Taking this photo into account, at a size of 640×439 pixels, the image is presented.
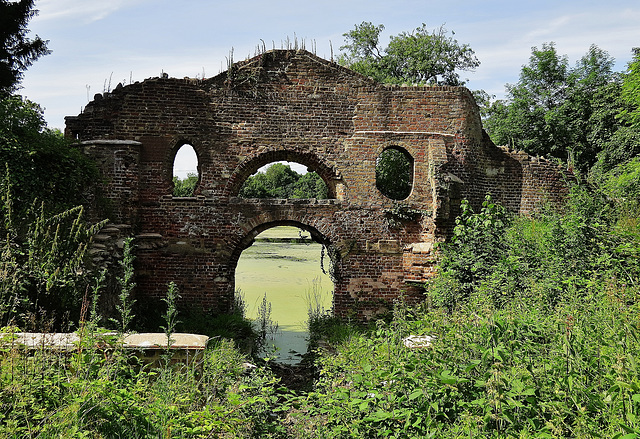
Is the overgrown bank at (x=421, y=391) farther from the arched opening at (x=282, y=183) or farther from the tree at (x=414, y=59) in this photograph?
the arched opening at (x=282, y=183)

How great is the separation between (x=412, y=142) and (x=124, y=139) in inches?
242

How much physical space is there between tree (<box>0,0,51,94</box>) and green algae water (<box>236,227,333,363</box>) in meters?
10.7

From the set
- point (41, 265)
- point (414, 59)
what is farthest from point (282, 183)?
point (41, 265)

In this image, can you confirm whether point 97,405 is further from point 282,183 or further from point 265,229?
point 282,183

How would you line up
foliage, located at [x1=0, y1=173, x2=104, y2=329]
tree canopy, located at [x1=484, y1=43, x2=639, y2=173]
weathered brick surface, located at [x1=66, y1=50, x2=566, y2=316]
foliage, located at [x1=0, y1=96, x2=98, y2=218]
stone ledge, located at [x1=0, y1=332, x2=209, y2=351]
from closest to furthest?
stone ledge, located at [x1=0, y1=332, x2=209, y2=351], foliage, located at [x1=0, y1=173, x2=104, y2=329], foliage, located at [x1=0, y1=96, x2=98, y2=218], weathered brick surface, located at [x1=66, y1=50, x2=566, y2=316], tree canopy, located at [x1=484, y1=43, x2=639, y2=173]

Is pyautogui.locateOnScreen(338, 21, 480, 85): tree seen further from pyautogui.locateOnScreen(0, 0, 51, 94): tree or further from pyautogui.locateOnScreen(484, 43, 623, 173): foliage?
pyautogui.locateOnScreen(0, 0, 51, 94): tree

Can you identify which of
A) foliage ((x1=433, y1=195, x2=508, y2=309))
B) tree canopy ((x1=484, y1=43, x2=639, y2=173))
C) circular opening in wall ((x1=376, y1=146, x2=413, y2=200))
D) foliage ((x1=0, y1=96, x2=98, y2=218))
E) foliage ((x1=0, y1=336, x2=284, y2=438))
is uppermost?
tree canopy ((x1=484, y1=43, x2=639, y2=173))

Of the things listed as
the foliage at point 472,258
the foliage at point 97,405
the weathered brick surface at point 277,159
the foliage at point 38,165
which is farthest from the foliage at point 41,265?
the foliage at point 472,258

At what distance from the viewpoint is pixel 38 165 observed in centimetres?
767

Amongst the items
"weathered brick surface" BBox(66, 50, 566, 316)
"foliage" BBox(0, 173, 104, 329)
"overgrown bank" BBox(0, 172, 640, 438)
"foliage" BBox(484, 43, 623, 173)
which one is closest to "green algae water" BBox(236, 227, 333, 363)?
"overgrown bank" BBox(0, 172, 640, 438)

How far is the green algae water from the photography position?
1083 cm

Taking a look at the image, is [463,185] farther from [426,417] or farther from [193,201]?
[426,417]

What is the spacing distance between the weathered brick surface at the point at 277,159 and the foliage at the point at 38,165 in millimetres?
1009

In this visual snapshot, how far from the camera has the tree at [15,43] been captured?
15352 mm
